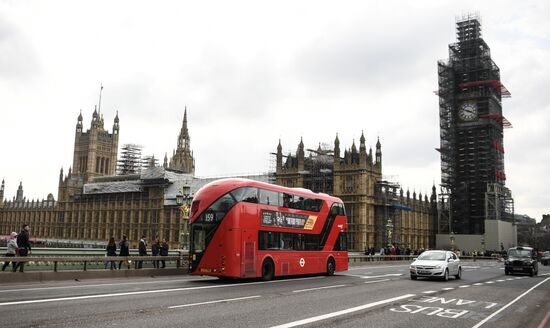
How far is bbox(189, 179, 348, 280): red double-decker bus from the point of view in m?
20.7

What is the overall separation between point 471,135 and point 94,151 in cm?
11949

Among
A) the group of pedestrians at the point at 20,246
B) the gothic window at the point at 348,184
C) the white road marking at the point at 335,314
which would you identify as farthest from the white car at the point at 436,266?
the gothic window at the point at 348,184

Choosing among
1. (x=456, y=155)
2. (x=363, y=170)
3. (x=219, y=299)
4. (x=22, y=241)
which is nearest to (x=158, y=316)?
(x=219, y=299)

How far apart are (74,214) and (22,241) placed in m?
120

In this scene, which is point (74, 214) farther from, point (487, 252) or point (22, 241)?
point (22, 241)

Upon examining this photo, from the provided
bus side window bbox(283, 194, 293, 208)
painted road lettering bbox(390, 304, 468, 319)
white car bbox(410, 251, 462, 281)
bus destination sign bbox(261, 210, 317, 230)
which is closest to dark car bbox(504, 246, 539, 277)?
white car bbox(410, 251, 462, 281)

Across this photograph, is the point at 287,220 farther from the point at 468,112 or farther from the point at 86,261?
the point at 468,112

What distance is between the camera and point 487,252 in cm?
7856

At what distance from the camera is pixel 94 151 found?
165 metres

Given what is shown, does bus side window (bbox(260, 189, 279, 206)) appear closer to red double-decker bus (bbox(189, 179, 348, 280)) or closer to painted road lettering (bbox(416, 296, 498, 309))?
red double-decker bus (bbox(189, 179, 348, 280))

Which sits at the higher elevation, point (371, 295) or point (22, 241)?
point (22, 241)

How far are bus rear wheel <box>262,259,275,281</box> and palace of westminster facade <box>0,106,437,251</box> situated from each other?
37.8ft

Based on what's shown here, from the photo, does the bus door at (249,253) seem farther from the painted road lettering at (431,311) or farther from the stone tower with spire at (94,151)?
the stone tower with spire at (94,151)

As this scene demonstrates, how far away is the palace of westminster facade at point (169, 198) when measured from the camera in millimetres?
82325
